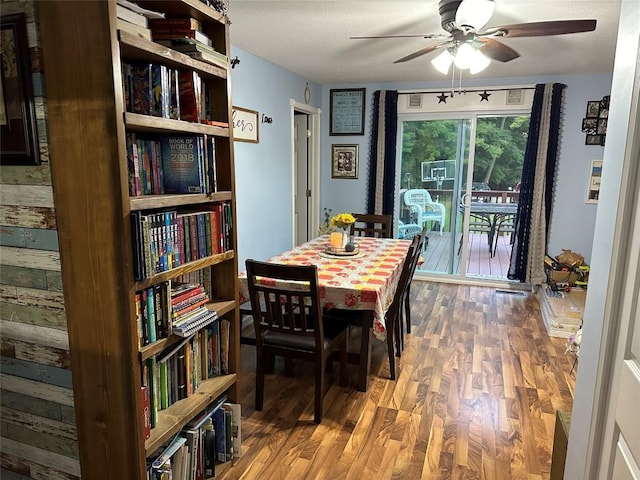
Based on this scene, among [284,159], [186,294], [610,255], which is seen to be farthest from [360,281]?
[284,159]

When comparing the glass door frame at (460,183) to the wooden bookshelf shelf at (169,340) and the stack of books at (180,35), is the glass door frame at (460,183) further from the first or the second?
the stack of books at (180,35)

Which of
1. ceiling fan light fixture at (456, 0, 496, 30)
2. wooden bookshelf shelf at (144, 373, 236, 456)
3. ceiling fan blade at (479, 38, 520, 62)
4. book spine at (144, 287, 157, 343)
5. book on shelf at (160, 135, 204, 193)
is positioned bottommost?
wooden bookshelf shelf at (144, 373, 236, 456)

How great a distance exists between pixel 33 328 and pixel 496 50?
2726 millimetres

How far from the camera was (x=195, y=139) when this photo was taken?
5.22ft

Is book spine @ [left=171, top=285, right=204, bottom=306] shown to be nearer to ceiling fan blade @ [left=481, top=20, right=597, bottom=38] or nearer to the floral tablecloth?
the floral tablecloth

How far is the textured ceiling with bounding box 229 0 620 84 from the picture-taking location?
254 cm

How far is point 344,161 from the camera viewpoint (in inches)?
211

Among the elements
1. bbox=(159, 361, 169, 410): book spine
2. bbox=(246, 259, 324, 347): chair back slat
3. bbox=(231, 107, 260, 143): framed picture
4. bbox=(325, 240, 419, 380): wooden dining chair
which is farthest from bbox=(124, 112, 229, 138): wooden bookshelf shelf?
bbox=(231, 107, 260, 143): framed picture

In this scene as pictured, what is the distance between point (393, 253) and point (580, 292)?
7.26ft

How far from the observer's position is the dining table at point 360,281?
242 centimetres

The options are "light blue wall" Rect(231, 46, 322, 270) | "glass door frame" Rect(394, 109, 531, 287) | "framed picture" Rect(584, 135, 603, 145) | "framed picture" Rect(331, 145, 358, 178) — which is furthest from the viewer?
"framed picture" Rect(331, 145, 358, 178)

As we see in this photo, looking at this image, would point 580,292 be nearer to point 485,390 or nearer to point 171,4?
point 485,390

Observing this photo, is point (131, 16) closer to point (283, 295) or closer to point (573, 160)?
point (283, 295)

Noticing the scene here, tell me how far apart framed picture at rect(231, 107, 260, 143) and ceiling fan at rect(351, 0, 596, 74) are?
1.58 metres
